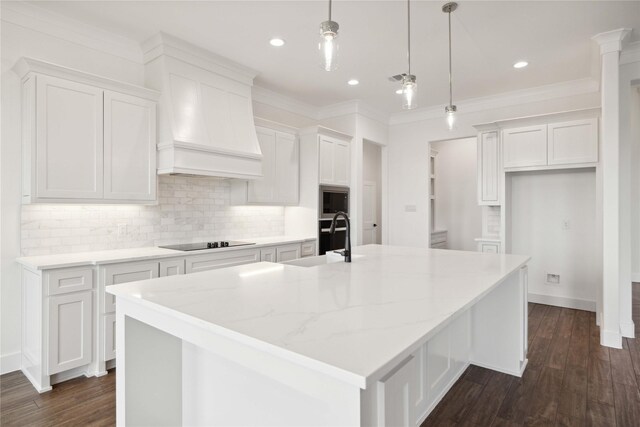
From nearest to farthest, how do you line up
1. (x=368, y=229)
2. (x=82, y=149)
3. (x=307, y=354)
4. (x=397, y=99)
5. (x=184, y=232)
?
(x=307, y=354) < (x=82, y=149) < (x=184, y=232) < (x=397, y=99) < (x=368, y=229)

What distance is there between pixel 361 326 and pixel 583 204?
15.4 feet

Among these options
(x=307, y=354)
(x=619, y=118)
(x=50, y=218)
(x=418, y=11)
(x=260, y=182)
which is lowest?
(x=307, y=354)

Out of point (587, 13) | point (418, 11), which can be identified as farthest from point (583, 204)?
point (418, 11)

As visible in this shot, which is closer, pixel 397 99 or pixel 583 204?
pixel 583 204

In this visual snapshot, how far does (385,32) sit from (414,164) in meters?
2.91

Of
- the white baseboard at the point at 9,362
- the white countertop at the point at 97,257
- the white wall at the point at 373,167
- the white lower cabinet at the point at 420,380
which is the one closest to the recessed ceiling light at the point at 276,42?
the white countertop at the point at 97,257

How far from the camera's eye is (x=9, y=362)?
112 inches

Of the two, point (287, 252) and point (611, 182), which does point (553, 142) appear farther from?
point (287, 252)

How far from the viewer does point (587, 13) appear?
2986 millimetres

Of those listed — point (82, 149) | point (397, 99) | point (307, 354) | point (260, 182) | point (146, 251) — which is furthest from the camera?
point (397, 99)

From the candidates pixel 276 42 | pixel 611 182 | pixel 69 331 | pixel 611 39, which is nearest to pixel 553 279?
pixel 611 182

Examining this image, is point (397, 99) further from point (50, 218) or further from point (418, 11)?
point (50, 218)

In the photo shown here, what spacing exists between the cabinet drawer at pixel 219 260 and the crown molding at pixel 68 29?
201 centimetres

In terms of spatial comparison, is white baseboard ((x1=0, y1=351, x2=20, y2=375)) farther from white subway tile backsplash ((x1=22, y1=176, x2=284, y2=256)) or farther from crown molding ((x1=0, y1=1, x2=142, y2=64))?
crown molding ((x1=0, y1=1, x2=142, y2=64))
